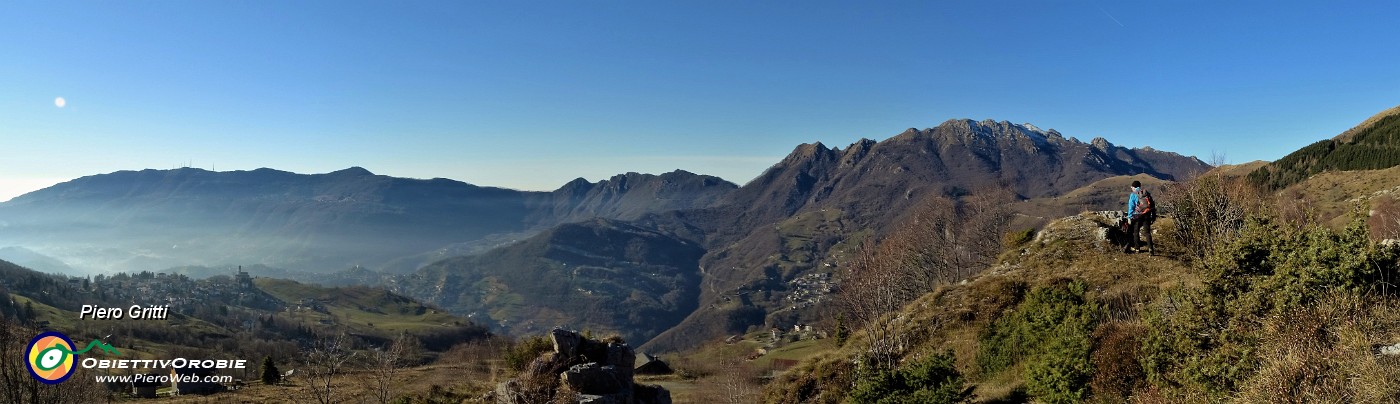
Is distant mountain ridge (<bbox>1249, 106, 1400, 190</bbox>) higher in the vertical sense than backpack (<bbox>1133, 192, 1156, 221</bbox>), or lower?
higher

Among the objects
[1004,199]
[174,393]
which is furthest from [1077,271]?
[174,393]

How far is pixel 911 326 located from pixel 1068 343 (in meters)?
16.3

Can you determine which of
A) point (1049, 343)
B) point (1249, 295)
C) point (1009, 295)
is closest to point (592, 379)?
point (1009, 295)

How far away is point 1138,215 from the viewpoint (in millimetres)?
26203

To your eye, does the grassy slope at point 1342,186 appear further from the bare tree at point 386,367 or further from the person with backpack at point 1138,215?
the bare tree at point 386,367

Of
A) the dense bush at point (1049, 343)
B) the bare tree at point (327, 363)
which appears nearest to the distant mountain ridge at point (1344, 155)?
the dense bush at point (1049, 343)

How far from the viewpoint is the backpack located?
25.3 metres

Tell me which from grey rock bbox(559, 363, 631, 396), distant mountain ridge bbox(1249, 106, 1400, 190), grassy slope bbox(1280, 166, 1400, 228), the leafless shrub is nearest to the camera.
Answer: the leafless shrub

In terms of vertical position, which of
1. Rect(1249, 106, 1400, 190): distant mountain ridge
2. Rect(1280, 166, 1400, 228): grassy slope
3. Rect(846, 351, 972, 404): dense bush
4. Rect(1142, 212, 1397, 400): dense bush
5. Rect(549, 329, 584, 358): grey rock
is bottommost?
Rect(549, 329, 584, 358): grey rock

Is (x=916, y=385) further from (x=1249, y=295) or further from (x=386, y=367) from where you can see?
(x=386, y=367)

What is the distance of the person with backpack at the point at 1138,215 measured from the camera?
25422 mm

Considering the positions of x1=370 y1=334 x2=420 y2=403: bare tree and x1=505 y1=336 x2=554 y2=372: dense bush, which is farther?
x1=505 y1=336 x2=554 y2=372: dense bush

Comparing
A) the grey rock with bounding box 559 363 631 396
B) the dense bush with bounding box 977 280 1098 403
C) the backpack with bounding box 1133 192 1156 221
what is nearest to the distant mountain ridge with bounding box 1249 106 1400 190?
the backpack with bounding box 1133 192 1156 221

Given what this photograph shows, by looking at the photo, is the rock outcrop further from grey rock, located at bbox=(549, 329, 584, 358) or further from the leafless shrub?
the leafless shrub
